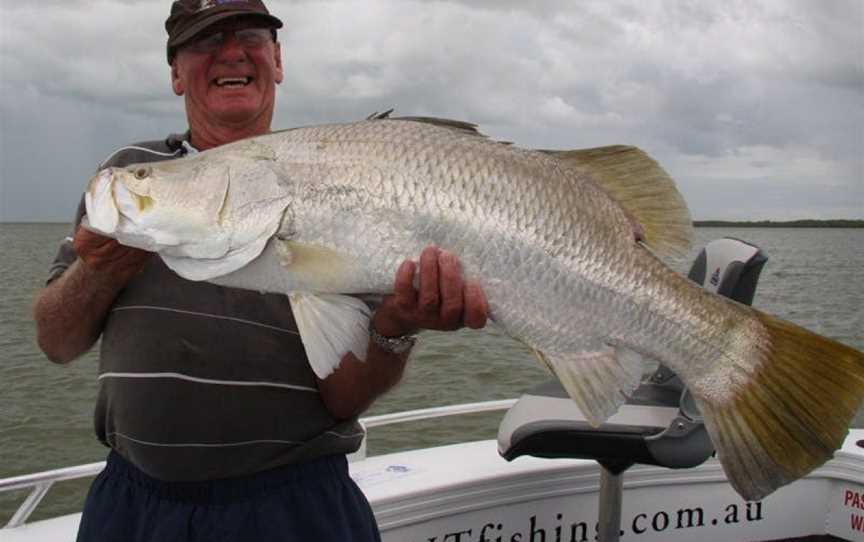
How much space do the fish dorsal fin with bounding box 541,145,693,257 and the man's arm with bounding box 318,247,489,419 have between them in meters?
0.51

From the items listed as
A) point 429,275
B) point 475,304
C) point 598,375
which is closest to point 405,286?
point 429,275

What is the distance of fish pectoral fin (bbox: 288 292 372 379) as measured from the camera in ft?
7.06

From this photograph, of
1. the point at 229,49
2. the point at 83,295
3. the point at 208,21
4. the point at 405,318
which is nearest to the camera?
the point at 405,318

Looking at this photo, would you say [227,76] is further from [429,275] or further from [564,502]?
[564,502]

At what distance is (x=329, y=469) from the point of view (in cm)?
262

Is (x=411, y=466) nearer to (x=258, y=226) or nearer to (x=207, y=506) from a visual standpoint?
(x=207, y=506)

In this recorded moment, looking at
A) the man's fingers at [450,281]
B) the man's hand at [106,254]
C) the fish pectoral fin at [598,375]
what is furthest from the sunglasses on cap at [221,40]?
the fish pectoral fin at [598,375]

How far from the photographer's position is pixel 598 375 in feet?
7.30

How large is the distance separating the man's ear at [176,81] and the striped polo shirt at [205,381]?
2.18 feet

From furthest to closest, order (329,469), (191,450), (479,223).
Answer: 1. (329,469)
2. (191,450)
3. (479,223)

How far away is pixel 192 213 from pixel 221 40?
0.91 meters

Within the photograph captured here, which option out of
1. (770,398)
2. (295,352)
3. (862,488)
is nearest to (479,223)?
(295,352)

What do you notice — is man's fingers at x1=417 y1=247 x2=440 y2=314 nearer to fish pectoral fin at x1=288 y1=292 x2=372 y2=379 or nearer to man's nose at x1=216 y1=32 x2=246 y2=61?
fish pectoral fin at x1=288 y1=292 x2=372 y2=379

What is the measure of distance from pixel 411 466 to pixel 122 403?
2.05 metres
